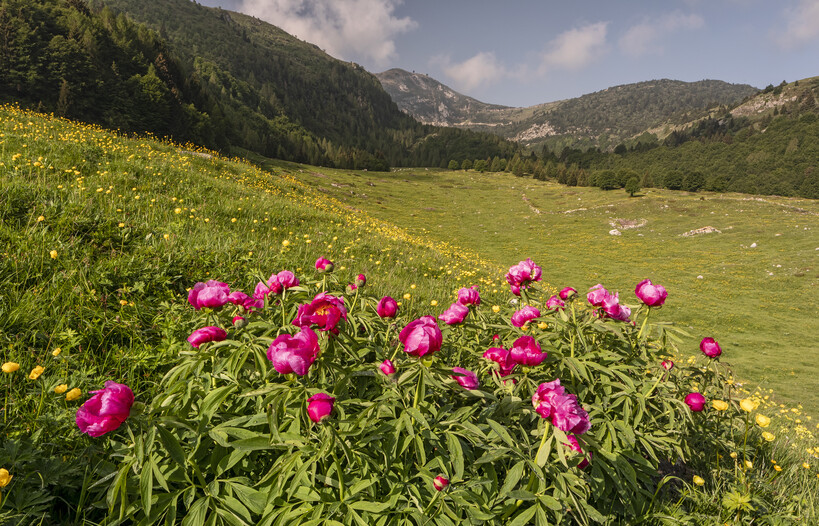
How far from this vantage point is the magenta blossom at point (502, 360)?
7.38 ft

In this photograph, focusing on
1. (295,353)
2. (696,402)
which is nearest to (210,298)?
(295,353)

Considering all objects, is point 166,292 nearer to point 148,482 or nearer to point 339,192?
point 148,482

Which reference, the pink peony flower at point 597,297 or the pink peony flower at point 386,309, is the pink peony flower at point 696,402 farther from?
the pink peony flower at point 386,309

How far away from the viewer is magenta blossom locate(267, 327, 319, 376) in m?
1.52

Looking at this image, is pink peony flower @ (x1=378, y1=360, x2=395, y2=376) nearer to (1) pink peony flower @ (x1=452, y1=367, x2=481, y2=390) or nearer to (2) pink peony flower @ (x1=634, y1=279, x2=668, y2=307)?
(1) pink peony flower @ (x1=452, y1=367, x2=481, y2=390)

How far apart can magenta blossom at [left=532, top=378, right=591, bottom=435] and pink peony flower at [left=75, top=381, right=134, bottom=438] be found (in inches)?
74.0

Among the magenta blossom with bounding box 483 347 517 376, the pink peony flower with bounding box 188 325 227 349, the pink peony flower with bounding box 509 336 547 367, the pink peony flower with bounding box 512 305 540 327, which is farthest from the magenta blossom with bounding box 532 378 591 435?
the pink peony flower with bounding box 188 325 227 349

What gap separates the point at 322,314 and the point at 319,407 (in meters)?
0.47

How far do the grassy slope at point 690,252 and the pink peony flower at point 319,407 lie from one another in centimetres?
294

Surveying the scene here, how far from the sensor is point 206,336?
78.7 inches

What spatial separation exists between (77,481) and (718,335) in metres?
20.7

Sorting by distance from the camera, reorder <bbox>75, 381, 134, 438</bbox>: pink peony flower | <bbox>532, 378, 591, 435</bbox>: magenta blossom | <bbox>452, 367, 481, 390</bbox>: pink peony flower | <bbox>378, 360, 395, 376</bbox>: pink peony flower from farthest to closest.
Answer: <bbox>452, 367, 481, 390</bbox>: pink peony flower → <bbox>378, 360, 395, 376</bbox>: pink peony flower → <bbox>532, 378, 591, 435</bbox>: magenta blossom → <bbox>75, 381, 134, 438</bbox>: pink peony flower

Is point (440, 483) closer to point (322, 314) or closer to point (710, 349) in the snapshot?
point (322, 314)

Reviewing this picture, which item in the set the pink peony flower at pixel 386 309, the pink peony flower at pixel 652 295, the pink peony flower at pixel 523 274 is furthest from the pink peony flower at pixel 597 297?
the pink peony flower at pixel 386 309
